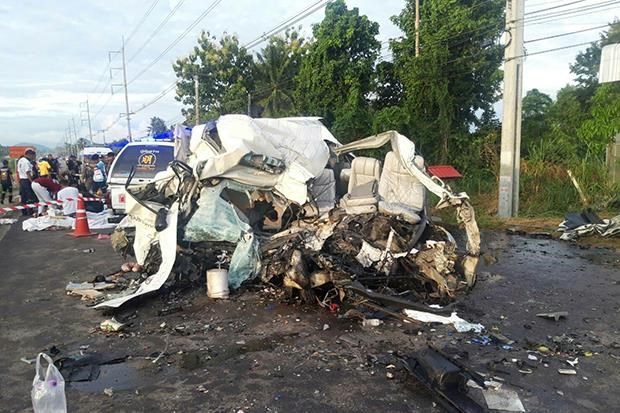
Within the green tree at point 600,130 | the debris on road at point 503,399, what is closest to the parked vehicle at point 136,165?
the debris on road at point 503,399

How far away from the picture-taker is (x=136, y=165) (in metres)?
10.4

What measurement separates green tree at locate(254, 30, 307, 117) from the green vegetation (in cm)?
441

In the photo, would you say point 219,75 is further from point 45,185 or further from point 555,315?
point 555,315

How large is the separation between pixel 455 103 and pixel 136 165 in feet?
35.7

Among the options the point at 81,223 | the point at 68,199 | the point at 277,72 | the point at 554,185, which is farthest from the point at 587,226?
the point at 277,72

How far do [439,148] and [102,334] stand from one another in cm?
1332

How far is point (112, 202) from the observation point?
34.4ft

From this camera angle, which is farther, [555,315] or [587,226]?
[587,226]

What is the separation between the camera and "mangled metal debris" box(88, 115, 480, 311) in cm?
529

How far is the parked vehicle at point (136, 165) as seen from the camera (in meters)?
10.2

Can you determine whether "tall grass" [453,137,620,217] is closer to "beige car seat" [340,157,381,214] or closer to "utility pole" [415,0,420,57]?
"beige car seat" [340,157,381,214]

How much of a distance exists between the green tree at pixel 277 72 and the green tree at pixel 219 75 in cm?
233

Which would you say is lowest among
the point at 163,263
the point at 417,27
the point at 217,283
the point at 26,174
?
the point at 217,283

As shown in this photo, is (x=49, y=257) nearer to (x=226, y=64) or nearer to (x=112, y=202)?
(x=112, y=202)
